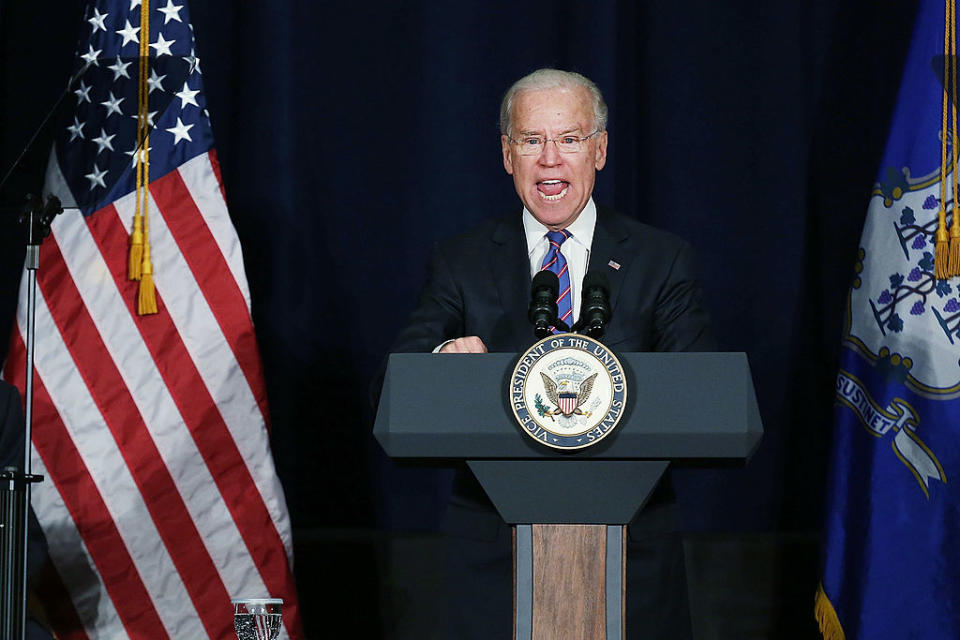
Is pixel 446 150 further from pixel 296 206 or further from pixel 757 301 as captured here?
pixel 757 301

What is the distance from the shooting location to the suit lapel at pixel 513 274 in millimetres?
2311

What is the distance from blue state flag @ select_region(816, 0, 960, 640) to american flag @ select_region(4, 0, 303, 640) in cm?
146

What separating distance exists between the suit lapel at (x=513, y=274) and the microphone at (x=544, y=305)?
1.44 ft

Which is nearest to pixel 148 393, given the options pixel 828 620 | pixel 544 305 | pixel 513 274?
pixel 513 274

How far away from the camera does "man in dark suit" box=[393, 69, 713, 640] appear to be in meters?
2.22

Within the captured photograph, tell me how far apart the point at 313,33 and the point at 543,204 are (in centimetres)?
192

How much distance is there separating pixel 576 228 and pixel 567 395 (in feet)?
2.42

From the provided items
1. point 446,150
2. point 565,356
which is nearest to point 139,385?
point 446,150

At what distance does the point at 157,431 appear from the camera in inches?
126

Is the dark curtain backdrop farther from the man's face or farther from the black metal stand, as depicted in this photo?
the black metal stand

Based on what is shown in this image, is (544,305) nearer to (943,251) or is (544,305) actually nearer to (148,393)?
(943,251)

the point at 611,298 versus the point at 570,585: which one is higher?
the point at 611,298

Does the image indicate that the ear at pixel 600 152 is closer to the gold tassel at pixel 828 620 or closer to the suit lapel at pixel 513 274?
the suit lapel at pixel 513 274

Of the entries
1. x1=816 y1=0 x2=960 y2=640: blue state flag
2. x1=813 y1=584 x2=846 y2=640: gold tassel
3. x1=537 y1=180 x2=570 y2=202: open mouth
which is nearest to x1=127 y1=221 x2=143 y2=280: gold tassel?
x1=537 y1=180 x2=570 y2=202: open mouth
